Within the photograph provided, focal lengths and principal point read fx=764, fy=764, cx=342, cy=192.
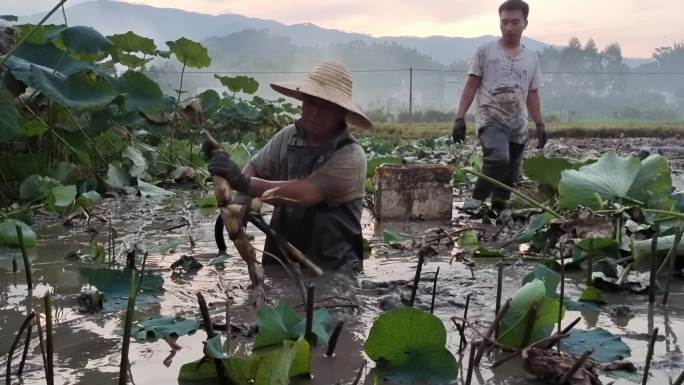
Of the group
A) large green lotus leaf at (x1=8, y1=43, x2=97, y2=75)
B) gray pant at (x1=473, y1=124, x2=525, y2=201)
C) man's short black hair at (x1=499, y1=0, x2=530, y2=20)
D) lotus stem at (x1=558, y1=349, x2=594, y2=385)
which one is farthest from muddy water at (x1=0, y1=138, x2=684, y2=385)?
man's short black hair at (x1=499, y1=0, x2=530, y2=20)

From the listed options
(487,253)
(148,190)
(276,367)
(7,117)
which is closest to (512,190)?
(487,253)

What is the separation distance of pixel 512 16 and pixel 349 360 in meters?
3.56

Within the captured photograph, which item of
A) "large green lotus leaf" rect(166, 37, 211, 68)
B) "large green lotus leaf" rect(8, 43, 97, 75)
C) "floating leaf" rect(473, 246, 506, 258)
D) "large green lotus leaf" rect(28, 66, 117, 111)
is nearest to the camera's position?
"floating leaf" rect(473, 246, 506, 258)

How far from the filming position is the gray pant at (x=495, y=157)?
4852mm

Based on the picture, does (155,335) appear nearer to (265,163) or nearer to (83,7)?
(265,163)

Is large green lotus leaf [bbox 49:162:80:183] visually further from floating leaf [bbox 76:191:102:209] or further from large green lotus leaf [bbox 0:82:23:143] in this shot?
large green lotus leaf [bbox 0:82:23:143]

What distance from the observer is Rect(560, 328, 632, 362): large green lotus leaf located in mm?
1829

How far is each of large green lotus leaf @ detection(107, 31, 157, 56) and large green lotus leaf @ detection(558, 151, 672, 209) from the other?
3.65 meters

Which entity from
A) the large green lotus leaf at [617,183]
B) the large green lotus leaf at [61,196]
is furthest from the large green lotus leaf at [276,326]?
the large green lotus leaf at [61,196]

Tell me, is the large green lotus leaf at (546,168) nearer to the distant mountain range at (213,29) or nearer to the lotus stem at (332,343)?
the lotus stem at (332,343)

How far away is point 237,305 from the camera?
96.1 inches

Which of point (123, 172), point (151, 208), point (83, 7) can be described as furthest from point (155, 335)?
point (83, 7)

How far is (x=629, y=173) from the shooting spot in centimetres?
309

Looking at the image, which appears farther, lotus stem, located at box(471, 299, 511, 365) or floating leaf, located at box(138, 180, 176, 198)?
floating leaf, located at box(138, 180, 176, 198)
